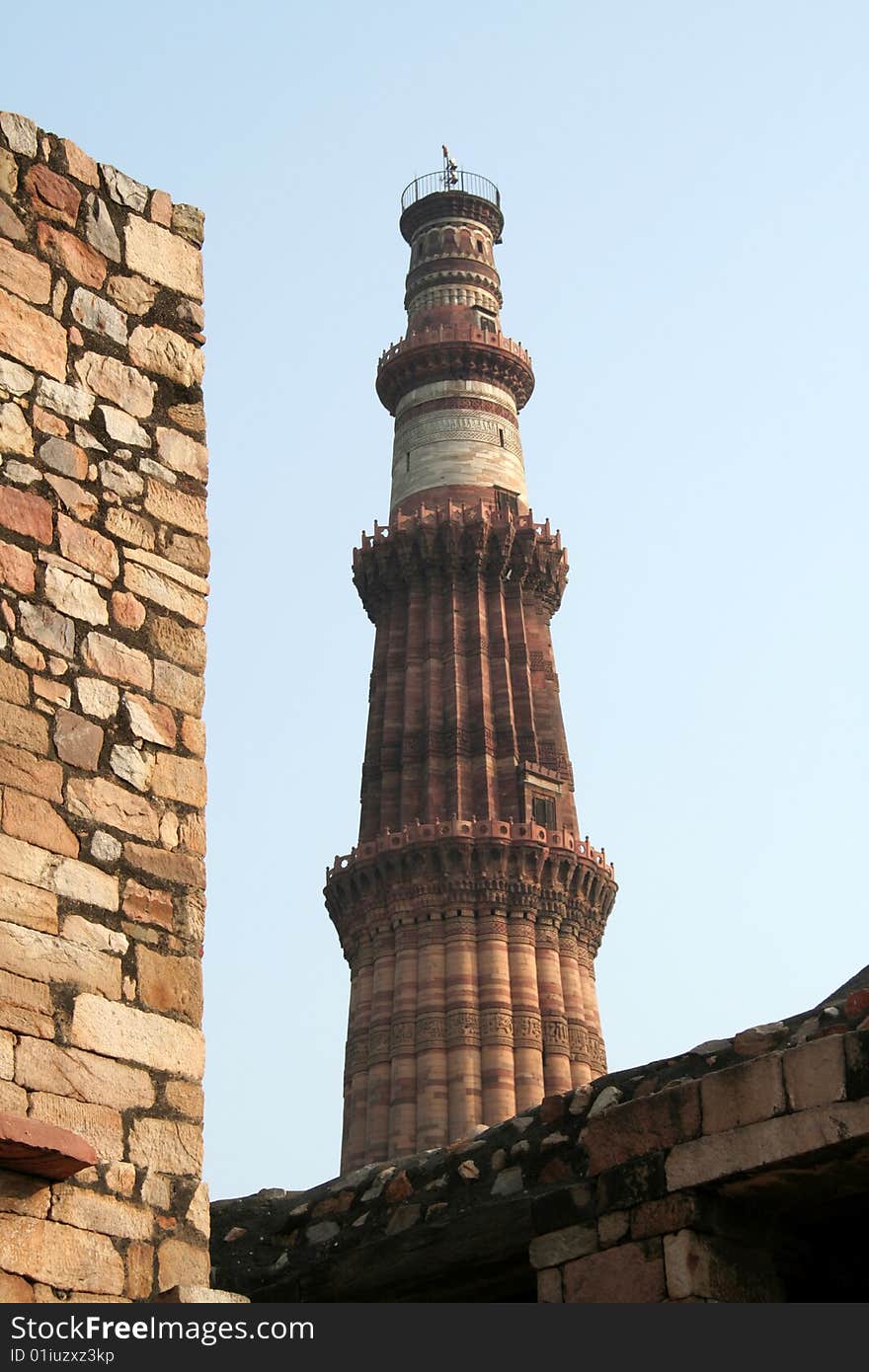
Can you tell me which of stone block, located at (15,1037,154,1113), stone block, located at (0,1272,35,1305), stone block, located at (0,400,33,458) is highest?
stone block, located at (0,400,33,458)

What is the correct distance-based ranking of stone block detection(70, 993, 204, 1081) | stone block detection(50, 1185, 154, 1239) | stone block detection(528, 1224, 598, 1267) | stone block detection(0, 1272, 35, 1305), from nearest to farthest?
stone block detection(0, 1272, 35, 1305) → stone block detection(50, 1185, 154, 1239) → stone block detection(70, 993, 204, 1081) → stone block detection(528, 1224, 598, 1267)

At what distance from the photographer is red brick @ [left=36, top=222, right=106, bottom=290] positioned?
18.8 ft

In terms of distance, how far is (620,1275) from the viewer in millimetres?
6039

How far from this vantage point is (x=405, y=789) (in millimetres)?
31047

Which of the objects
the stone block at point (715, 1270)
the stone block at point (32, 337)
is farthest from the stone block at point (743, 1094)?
the stone block at point (32, 337)

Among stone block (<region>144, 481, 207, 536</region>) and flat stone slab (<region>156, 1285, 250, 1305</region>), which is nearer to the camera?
flat stone slab (<region>156, 1285, 250, 1305</region>)

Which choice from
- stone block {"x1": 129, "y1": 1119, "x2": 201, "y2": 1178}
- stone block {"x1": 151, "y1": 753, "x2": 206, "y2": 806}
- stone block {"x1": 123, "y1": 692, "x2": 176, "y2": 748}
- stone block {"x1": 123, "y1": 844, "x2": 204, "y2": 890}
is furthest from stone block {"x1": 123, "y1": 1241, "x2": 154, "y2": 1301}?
stone block {"x1": 123, "y1": 692, "x2": 176, "y2": 748}

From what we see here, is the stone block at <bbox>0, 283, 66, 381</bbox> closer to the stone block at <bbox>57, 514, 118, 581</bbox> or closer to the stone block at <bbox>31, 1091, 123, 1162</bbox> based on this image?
the stone block at <bbox>57, 514, 118, 581</bbox>

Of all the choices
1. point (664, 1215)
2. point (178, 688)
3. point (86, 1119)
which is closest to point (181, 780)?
point (178, 688)

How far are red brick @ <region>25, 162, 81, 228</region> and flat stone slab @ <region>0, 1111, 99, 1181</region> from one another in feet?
9.44

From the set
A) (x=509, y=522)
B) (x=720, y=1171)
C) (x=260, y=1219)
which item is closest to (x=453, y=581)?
(x=509, y=522)

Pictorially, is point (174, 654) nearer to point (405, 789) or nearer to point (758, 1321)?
point (758, 1321)

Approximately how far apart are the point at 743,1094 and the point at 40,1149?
2.40m

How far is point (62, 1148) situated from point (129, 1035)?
0.49 m
